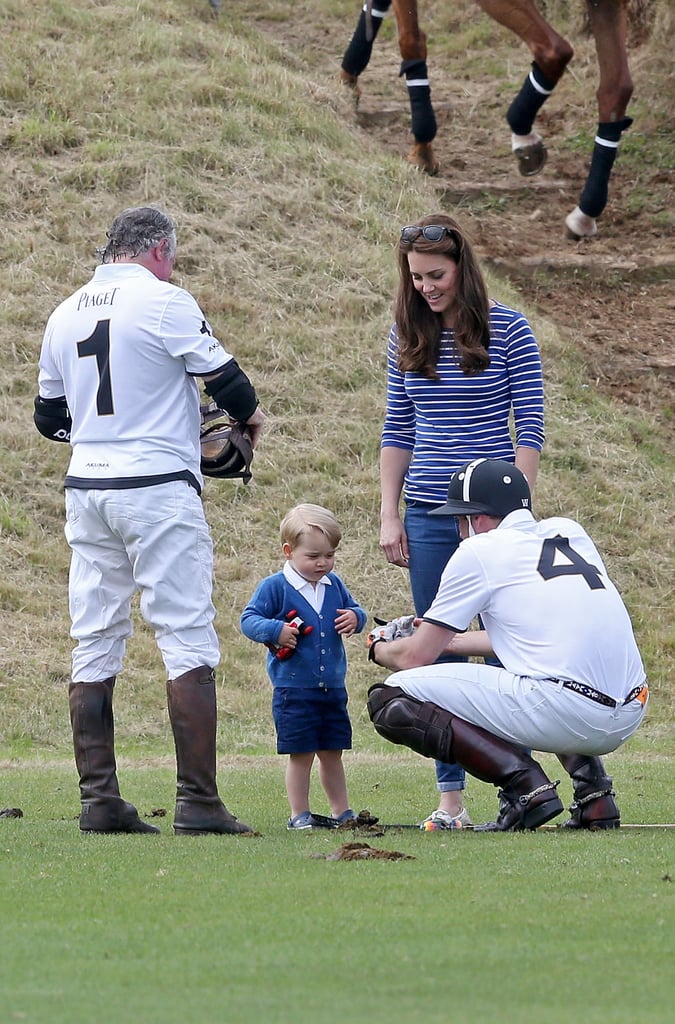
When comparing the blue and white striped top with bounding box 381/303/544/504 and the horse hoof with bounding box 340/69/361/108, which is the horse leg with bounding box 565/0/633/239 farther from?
the blue and white striped top with bounding box 381/303/544/504

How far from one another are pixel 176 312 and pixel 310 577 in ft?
4.03

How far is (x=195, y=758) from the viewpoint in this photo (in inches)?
224

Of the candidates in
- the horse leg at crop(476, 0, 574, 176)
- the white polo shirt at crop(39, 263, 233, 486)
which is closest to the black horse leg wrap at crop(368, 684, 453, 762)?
the white polo shirt at crop(39, 263, 233, 486)

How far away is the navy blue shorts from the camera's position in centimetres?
607

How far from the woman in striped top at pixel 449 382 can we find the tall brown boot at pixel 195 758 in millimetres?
905

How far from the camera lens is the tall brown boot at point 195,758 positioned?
569 centimetres

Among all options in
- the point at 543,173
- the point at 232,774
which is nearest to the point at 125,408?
the point at 232,774

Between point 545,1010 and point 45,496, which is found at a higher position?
point 545,1010

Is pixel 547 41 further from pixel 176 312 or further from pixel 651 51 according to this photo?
pixel 176 312

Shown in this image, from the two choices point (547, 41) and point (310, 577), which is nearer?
point (310, 577)

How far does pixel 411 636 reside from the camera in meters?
5.93

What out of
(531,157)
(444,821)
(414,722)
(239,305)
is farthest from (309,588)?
(531,157)

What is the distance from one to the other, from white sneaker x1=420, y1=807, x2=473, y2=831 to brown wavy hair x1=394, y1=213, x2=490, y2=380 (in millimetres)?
1707

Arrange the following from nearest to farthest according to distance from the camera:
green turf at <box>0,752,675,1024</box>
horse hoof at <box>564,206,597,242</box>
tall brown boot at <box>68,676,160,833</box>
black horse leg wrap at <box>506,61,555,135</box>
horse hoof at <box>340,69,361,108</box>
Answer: green turf at <box>0,752,675,1024</box>
tall brown boot at <box>68,676,160,833</box>
black horse leg wrap at <box>506,61,555,135</box>
horse hoof at <box>564,206,597,242</box>
horse hoof at <box>340,69,361,108</box>
